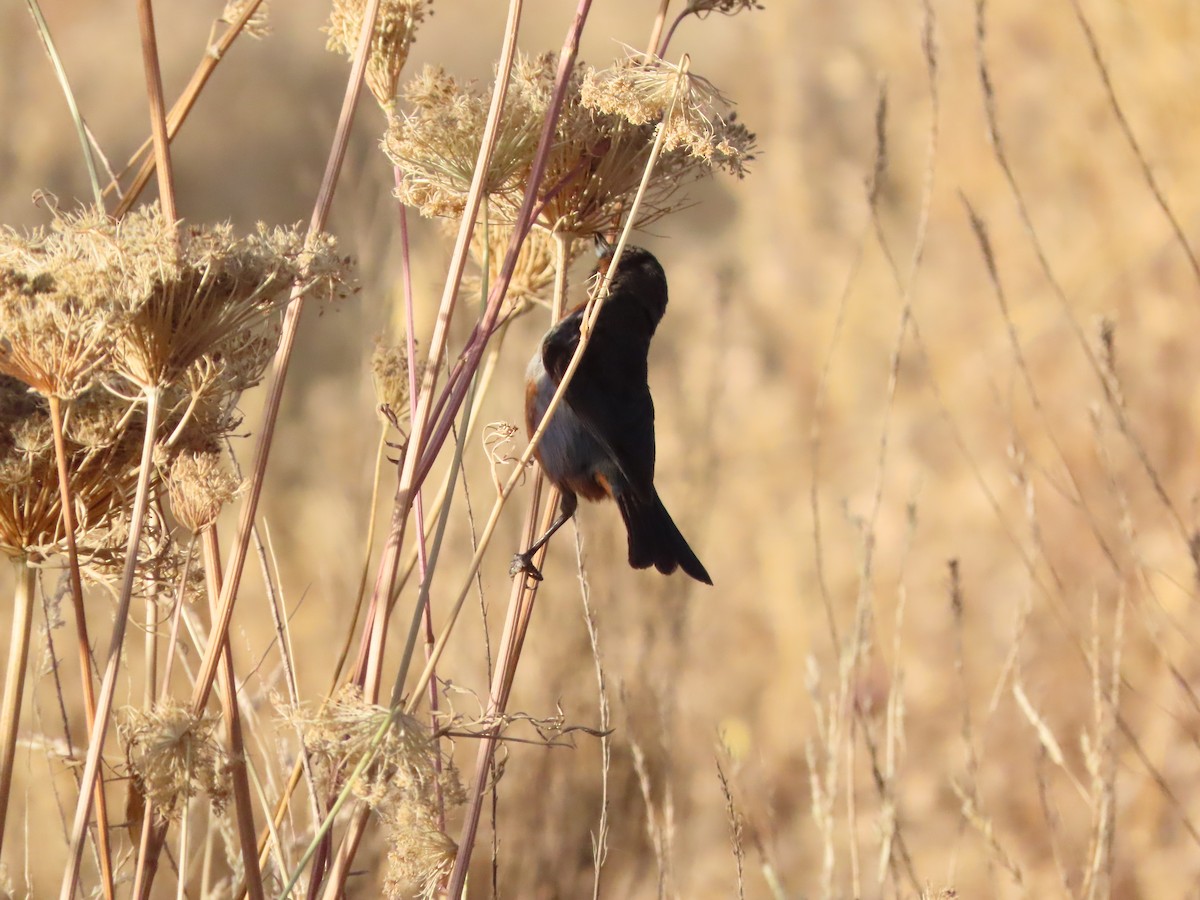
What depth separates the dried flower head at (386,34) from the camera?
0.75 m

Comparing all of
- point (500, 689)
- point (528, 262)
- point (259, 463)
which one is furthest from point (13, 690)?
point (528, 262)

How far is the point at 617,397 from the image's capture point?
4.66 ft

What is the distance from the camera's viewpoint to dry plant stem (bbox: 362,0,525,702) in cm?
61

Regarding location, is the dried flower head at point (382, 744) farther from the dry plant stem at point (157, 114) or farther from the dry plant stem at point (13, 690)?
the dry plant stem at point (157, 114)

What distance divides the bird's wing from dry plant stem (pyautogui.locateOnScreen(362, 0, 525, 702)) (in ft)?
2.26

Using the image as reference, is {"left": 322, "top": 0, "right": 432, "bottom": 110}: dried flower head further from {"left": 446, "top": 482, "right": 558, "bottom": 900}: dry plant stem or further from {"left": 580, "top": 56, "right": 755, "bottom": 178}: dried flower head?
{"left": 446, "top": 482, "right": 558, "bottom": 900}: dry plant stem

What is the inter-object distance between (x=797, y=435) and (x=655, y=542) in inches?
90.7

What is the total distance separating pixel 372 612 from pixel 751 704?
2872 mm

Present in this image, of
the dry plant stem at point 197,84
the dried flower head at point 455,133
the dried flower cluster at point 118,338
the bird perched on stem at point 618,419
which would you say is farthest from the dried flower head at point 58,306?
the bird perched on stem at point 618,419

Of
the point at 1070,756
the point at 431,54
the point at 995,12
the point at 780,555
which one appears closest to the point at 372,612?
the point at 431,54

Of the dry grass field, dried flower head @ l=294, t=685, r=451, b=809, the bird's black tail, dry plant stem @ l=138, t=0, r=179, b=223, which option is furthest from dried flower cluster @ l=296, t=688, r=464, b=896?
the dry grass field

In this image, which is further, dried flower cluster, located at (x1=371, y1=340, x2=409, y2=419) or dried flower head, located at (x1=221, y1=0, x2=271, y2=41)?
dried flower cluster, located at (x1=371, y1=340, x2=409, y2=419)

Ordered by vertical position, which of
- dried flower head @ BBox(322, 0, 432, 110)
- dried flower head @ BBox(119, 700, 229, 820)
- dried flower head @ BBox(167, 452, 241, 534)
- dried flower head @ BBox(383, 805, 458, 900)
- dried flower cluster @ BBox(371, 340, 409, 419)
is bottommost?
dried flower head @ BBox(383, 805, 458, 900)

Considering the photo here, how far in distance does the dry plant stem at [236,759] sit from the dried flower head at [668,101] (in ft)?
1.12
